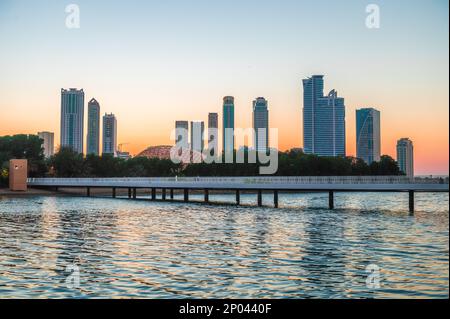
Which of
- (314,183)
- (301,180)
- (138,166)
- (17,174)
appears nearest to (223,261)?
(314,183)

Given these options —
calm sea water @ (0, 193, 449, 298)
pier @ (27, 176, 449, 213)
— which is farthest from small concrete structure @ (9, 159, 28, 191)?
calm sea water @ (0, 193, 449, 298)

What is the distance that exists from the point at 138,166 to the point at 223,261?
511 feet

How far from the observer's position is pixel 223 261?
82.6 feet

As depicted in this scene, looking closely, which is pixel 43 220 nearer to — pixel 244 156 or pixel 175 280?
pixel 175 280

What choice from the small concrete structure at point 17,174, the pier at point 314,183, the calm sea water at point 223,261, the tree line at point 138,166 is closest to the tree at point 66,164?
the tree line at point 138,166

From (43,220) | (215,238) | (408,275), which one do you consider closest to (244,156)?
(43,220)

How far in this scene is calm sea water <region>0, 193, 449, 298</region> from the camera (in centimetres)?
1909

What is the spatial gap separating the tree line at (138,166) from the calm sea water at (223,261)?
105 m

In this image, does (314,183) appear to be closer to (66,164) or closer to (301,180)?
(301,180)

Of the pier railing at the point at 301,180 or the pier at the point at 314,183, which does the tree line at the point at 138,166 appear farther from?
the pier at the point at 314,183
